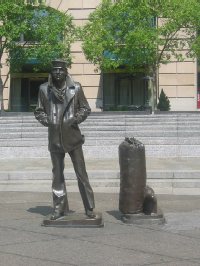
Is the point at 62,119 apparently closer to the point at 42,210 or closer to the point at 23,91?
the point at 42,210

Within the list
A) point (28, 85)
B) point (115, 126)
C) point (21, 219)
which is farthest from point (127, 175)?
point (28, 85)

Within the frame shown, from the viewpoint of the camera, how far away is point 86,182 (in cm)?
897

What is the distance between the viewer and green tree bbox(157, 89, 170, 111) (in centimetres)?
3603

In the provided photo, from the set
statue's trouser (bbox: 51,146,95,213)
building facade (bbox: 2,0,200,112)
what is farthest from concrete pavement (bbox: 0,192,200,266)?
building facade (bbox: 2,0,200,112)

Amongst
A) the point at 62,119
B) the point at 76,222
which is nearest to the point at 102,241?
the point at 76,222

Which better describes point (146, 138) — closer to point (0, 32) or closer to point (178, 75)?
point (0, 32)

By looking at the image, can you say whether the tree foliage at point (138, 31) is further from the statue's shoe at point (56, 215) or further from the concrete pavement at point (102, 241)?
the statue's shoe at point (56, 215)

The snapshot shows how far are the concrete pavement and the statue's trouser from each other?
39cm

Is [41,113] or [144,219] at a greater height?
[41,113]

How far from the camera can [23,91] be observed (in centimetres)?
3991

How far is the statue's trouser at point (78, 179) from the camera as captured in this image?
8.91m

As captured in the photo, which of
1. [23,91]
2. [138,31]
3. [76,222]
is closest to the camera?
[76,222]

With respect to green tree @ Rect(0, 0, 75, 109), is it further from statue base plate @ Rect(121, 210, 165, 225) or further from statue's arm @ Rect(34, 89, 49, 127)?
statue base plate @ Rect(121, 210, 165, 225)

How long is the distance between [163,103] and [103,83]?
4.23 meters
